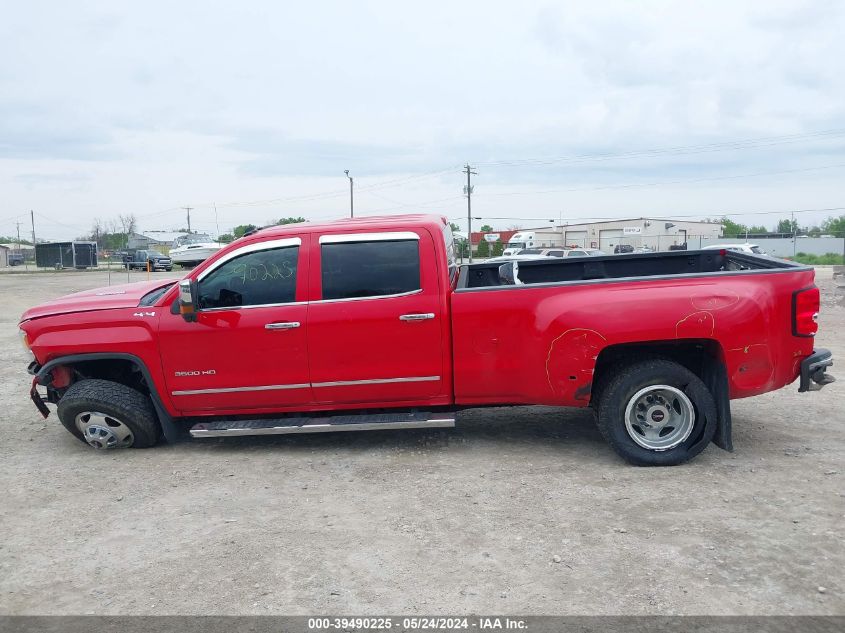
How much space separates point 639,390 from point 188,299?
343cm

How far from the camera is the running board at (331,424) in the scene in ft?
17.1

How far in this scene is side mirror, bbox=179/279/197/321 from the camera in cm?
524

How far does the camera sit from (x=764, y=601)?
3.28 metres

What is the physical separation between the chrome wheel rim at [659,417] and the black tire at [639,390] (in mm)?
25

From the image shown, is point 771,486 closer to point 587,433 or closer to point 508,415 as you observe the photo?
point 587,433

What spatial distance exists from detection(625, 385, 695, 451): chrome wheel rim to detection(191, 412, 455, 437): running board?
4.42 feet

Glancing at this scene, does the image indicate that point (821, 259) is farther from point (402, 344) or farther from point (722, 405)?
point (402, 344)

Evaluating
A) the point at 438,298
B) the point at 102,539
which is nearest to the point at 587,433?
the point at 438,298

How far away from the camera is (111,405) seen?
5555 mm

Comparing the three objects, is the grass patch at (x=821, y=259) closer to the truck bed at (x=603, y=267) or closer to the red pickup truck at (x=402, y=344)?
the truck bed at (x=603, y=267)

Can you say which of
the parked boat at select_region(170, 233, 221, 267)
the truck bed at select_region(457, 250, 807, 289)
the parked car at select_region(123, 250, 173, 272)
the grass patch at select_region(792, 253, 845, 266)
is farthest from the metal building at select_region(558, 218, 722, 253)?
the truck bed at select_region(457, 250, 807, 289)

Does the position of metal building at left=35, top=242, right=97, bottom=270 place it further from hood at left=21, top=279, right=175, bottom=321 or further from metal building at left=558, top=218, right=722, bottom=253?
hood at left=21, top=279, right=175, bottom=321

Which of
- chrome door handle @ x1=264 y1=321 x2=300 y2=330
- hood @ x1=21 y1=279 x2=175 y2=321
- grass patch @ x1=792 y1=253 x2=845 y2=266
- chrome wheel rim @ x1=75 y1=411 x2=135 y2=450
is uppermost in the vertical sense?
hood @ x1=21 y1=279 x2=175 y2=321

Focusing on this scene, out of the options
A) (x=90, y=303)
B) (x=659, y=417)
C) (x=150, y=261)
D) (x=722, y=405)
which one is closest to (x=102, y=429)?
(x=90, y=303)
